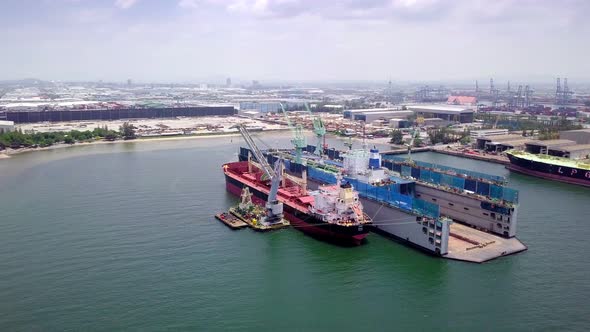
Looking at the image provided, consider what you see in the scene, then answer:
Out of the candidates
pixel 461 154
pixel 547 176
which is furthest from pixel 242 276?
pixel 461 154

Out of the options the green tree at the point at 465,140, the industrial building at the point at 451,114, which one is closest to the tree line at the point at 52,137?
the green tree at the point at 465,140

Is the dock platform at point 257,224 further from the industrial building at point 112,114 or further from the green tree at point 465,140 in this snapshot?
the industrial building at point 112,114

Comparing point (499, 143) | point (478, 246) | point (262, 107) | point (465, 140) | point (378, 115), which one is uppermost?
point (262, 107)

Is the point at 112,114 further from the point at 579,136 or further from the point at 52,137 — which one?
the point at 579,136

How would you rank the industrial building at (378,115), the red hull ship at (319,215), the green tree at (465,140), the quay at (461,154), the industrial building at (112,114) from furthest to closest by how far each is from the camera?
the industrial building at (378,115) → the industrial building at (112,114) → the green tree at (465,140) → the quay at (461,154) → the red hull ship at (319,215)

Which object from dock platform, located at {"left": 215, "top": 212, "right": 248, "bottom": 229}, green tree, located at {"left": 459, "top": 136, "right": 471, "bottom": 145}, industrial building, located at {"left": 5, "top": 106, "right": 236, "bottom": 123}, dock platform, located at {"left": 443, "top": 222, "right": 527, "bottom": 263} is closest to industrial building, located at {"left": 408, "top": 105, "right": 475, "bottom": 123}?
green tree, located at {"left": 459, "top": 136, "right": 471, "bottom": 145}
